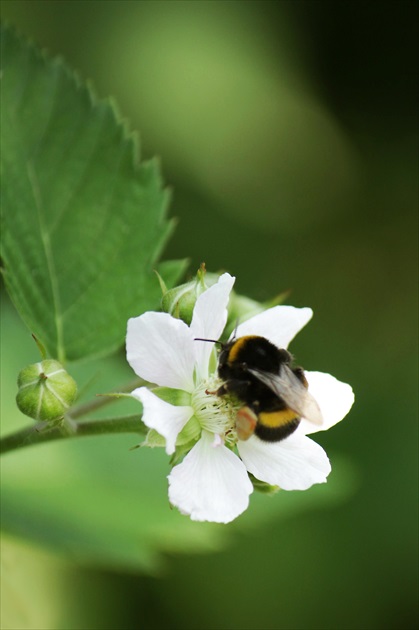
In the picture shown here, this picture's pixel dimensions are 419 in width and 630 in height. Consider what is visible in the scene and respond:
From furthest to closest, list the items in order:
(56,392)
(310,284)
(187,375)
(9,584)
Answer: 1. (310,284)
2. (9,584)
3. (187,375)
4. (56,392)

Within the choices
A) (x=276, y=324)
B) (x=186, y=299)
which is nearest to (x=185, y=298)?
(x=186, y=299)

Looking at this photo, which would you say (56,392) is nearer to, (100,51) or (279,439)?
(279,439)

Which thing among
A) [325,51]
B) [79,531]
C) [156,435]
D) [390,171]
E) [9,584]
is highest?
[325,51]

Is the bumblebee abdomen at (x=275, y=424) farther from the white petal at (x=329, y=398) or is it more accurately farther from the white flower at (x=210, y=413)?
the white petal at (x=329, y=398)

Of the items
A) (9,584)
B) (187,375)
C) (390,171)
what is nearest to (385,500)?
(390,171)

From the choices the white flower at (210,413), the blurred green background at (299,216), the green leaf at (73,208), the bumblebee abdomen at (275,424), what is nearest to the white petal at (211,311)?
the white flower at (210,413)

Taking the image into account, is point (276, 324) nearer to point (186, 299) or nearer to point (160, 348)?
point (186, 299)
